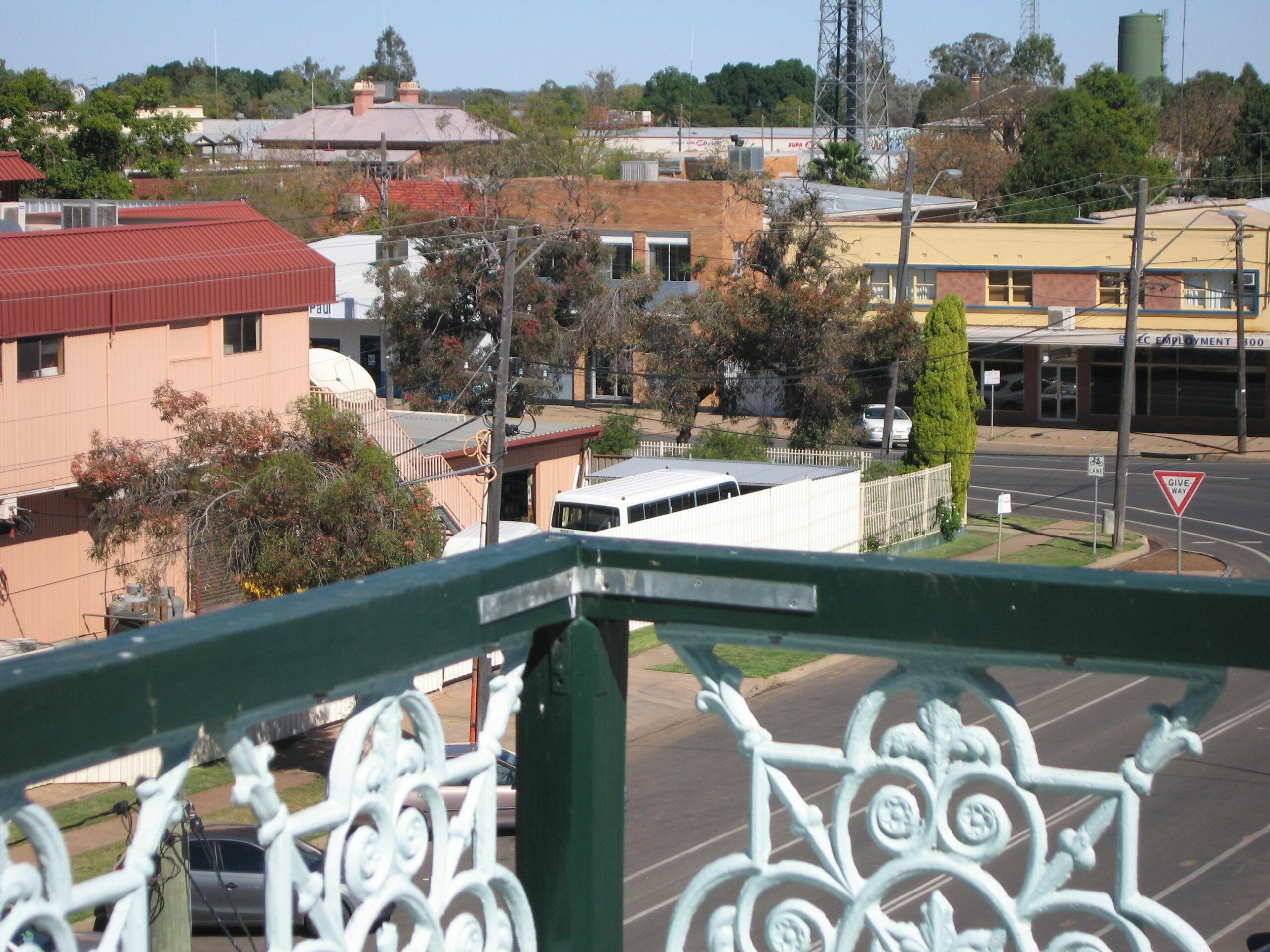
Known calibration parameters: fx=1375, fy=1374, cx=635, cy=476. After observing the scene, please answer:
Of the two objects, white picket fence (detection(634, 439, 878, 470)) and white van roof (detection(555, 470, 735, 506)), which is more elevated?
white van roof (detection(555, 470, 735, 506))

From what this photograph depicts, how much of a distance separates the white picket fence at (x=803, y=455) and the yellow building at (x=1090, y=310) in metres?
13.9

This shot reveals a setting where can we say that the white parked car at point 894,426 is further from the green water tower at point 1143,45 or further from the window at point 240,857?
the green water tower at point 1143,45

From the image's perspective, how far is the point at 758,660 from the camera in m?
16.2

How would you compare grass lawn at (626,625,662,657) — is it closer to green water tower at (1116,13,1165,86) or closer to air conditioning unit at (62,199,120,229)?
air conditioning unit at (62,199,120,229)

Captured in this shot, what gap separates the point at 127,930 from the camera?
1518 millimetres

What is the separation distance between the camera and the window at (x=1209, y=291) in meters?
44.2

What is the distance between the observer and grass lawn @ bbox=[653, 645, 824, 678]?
2.16 meters

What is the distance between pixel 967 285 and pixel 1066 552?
20.5m

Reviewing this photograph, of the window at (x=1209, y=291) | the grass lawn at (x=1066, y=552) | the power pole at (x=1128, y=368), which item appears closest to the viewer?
the grass lawn at (x=1066, y=552)

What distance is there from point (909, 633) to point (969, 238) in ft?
158

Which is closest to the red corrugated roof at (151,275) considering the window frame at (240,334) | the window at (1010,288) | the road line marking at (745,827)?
the window frame at (240,334)

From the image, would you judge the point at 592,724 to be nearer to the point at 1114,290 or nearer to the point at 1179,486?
the point at 1179,486

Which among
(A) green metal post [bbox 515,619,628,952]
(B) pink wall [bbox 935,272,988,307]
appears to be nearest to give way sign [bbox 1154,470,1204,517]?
(A) green metal post [bbox 515,619,628,952]

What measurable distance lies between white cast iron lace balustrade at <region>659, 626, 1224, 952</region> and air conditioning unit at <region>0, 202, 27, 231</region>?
86.0 feet
